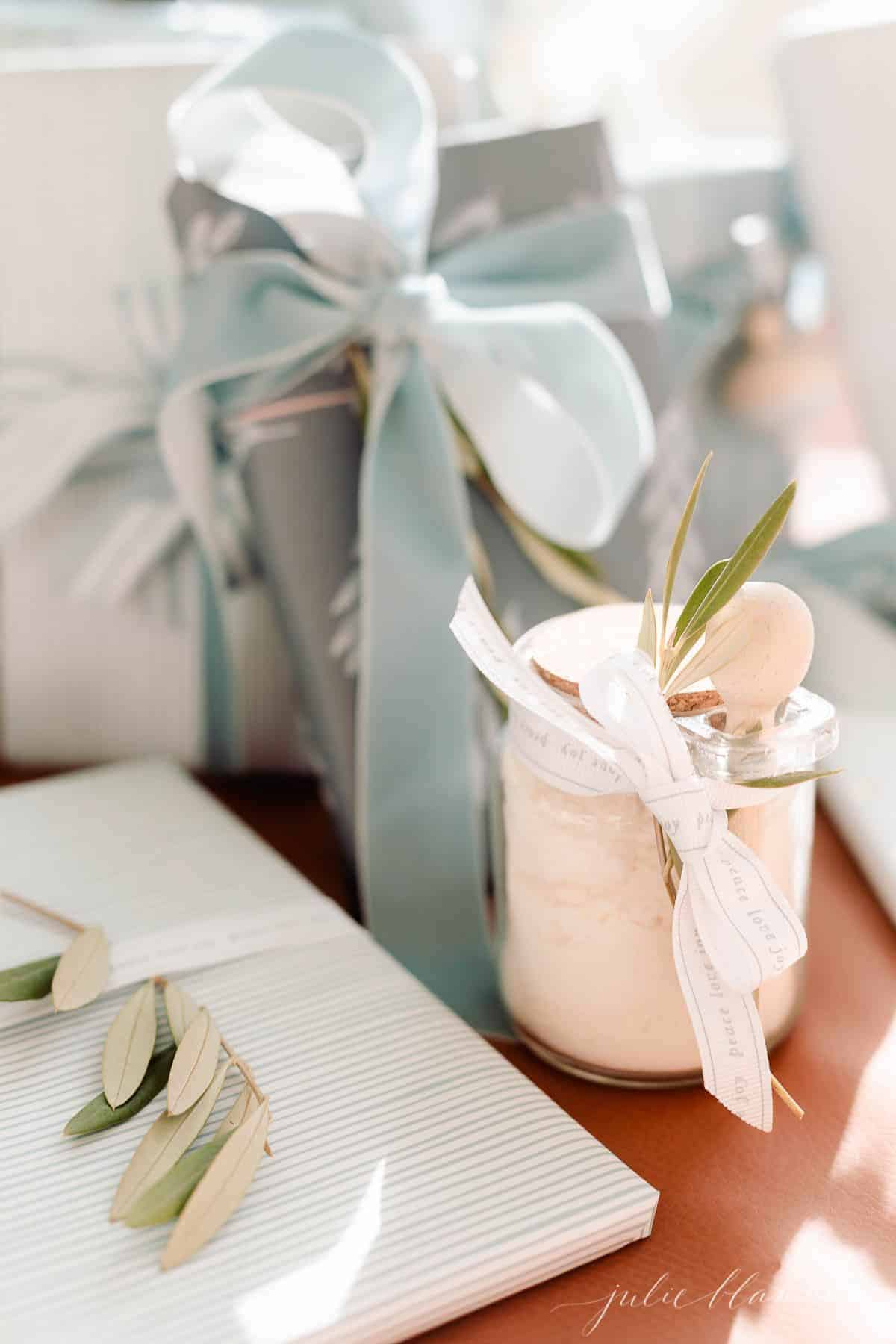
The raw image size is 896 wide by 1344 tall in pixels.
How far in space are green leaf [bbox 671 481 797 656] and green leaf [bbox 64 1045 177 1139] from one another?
0.58ft

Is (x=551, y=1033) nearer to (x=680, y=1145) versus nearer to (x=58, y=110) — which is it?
(x=680, y=1145)

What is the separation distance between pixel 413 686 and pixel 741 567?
0.17 m

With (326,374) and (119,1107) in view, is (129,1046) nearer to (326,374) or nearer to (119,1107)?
(119,1107)

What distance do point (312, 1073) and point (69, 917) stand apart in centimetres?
11

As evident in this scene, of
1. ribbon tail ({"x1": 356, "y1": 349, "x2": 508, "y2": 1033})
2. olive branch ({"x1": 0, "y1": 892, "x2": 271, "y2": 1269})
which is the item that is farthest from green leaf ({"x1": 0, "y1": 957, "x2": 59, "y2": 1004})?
ribbon tail ({"x1": 356, "y1": 349, "x2": 508, "y2": 1033})

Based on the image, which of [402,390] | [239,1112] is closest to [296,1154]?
[239,1112]

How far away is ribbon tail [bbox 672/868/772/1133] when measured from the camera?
31 centimetres

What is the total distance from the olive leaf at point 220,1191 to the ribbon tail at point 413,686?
5.9 inches

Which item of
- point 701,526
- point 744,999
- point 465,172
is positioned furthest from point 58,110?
point 744,999

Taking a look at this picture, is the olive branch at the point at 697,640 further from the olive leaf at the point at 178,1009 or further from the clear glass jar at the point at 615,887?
the olive leaf at the point at 178,1009

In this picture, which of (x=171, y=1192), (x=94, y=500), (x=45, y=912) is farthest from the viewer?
(x=94, y=500)

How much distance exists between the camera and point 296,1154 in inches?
11.9

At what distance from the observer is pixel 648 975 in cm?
34

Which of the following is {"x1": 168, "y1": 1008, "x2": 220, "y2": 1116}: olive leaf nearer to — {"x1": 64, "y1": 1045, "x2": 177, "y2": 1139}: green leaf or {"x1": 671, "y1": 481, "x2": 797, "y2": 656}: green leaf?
{"x1": 64, "y1": 1045, "x2": 177, "y2": 1139}: green leaf
